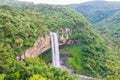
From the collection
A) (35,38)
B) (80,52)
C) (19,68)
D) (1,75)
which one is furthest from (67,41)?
(1,75)

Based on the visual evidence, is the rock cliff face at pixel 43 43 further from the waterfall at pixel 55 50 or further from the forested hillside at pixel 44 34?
the waterfall at pixel 55 50

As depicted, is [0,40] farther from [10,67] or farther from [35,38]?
[35,38]

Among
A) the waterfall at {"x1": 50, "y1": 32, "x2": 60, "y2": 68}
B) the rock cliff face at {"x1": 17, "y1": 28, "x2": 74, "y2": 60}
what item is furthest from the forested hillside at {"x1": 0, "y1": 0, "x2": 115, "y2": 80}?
the waterfall at {"x1": 50, "y1": 32, "x2": 60, "y2": 68}

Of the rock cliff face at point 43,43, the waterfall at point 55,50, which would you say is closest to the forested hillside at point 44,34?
the rock cliff face at point 43,43

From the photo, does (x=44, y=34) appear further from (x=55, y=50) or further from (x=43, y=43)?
(x=55, y=50)

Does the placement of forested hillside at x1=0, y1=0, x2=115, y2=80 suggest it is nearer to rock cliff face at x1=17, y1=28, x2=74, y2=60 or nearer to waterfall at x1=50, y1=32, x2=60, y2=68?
rock cliff face at x1=17, y1=28, x2=74, y2=60
